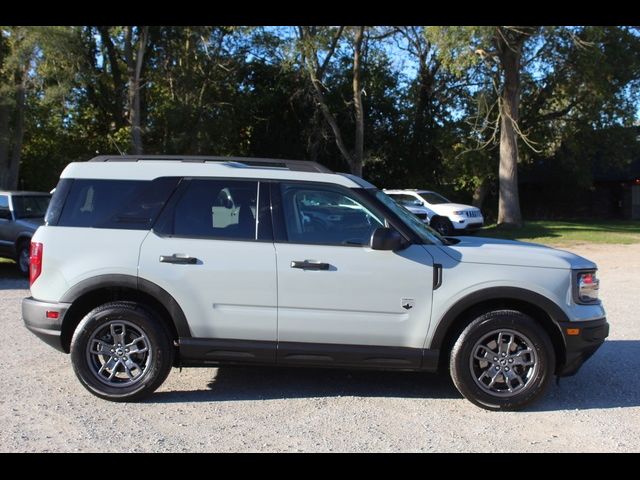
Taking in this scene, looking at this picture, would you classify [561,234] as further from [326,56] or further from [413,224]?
[413,224]

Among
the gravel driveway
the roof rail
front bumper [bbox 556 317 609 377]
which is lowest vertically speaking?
the gravel driveway

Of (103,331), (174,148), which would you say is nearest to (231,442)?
(103,331)

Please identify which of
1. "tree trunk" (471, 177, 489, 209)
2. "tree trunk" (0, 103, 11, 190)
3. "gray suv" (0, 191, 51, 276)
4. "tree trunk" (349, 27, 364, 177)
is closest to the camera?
"gray suv" (0, 191, 51, 276)

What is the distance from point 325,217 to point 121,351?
79.1 inches

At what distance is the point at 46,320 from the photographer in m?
4.97

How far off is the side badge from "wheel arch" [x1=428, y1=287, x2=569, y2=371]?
27 cm

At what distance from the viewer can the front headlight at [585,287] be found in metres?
4.86

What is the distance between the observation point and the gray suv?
38.7ft

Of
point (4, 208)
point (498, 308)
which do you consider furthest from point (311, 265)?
point (4, 208)

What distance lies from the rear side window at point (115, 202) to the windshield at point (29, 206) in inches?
316

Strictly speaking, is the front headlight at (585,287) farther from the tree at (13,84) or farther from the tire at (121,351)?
the tree at (13,84)

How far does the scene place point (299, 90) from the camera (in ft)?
92.7

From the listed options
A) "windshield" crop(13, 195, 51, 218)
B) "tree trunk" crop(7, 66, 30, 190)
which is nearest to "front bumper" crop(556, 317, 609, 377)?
"windshield" crop(13, 195, 51, 218)

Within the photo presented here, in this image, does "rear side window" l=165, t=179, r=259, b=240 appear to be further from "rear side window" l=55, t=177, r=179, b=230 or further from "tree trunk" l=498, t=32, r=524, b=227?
"tree trunk" l=498, t=32, r=524, b=227
